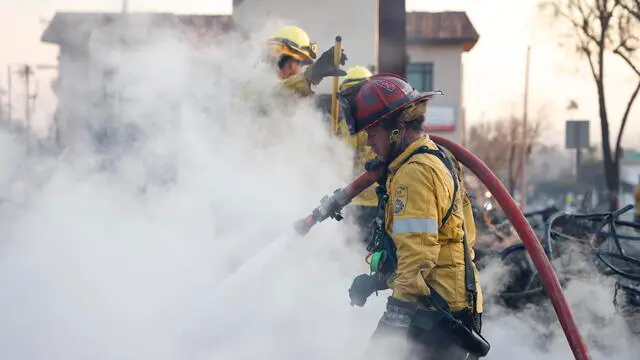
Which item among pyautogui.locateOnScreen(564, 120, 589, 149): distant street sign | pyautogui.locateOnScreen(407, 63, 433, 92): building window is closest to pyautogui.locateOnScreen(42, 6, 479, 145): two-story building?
pyautogui.locateOnScreen(407, 63, 433, 92): building window

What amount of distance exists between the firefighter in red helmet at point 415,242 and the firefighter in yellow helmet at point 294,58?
1910 millimetres

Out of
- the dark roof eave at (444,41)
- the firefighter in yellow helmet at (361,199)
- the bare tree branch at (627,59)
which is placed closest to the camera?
the firefighter in yellow helmet at (361,199)

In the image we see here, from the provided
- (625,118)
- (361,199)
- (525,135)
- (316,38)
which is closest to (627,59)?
(625,118)

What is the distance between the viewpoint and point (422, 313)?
308 cm

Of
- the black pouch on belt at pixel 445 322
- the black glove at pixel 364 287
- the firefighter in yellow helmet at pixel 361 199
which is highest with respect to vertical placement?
the firefighter in yellow helmet at pixel 361 199

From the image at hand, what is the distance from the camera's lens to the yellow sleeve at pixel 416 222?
9.48 ft

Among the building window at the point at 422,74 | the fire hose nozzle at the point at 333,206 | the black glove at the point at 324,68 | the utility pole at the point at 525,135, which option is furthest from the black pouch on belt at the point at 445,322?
the utility pole at the point at 525,135

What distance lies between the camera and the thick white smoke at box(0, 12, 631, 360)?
441cm

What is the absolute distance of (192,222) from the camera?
5.17 metres

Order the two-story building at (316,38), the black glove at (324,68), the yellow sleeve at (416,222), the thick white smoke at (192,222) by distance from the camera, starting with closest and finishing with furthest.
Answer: the yellow sleeve at (416,222) < the thick white smoke at (192,222) < the black glove at (324,68) < the two-story building at (316,38)

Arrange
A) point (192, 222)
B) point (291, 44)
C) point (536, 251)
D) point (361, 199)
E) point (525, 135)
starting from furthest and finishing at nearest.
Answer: point (525, 135) < point (361, 199) < point (291, 44) < point (192, 222) < point (536, 251)

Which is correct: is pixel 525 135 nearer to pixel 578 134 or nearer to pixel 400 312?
pixel 578 134

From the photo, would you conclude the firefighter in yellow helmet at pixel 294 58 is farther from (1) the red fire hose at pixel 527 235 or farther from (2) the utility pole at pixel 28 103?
(2) the utility pole at pixel 28 103

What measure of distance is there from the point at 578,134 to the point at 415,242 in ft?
63.6
